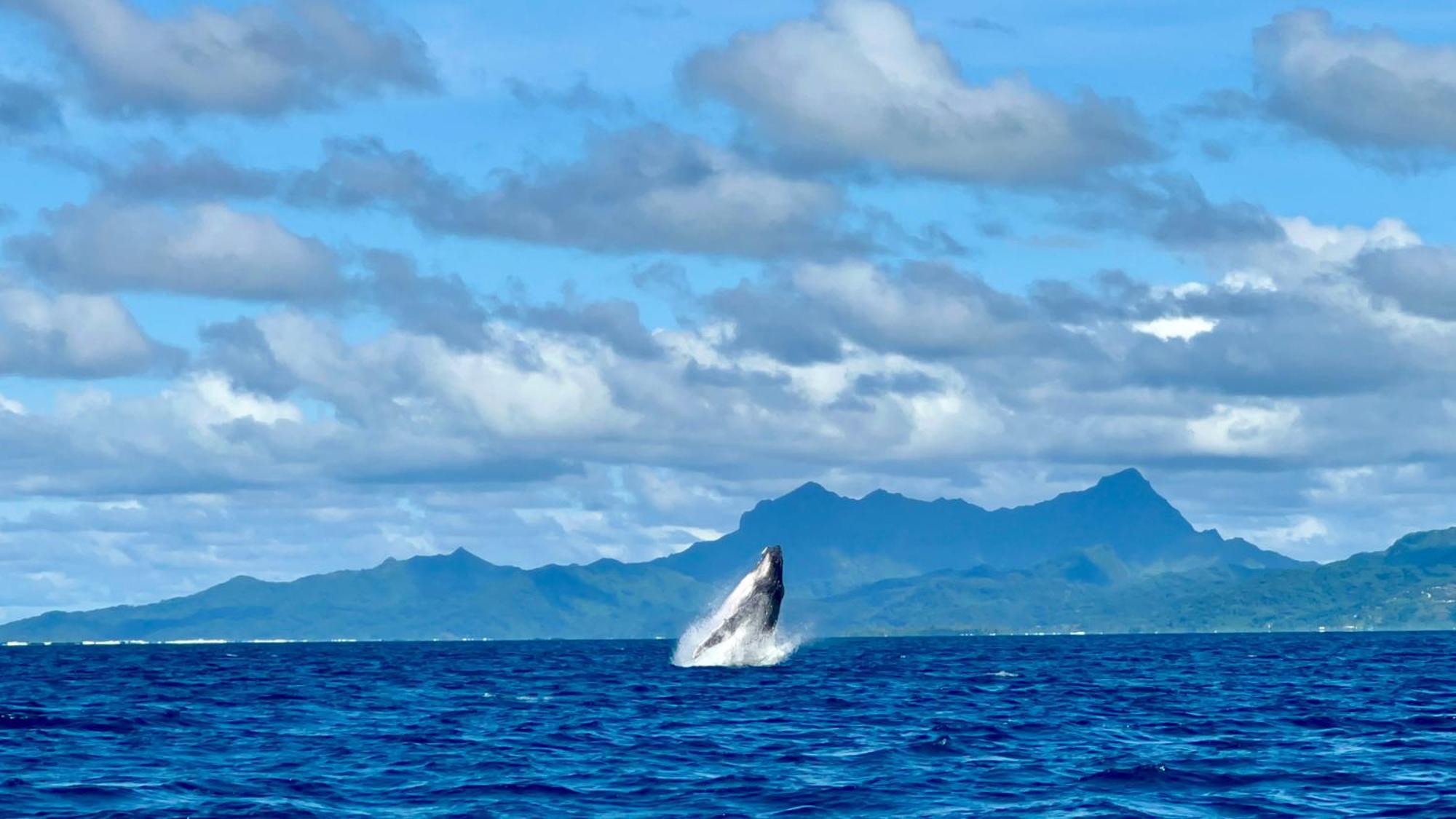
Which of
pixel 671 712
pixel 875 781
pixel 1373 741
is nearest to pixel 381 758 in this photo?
pixel 875 781

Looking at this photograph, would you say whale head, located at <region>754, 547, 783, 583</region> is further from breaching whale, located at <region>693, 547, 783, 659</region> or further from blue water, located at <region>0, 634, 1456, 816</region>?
blue water, located at <region>0, 634, 1456, 816</region>

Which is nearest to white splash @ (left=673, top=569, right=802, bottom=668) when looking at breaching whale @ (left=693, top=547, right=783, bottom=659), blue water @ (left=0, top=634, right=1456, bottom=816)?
breaching whale @ (left=693, top=547, right=783, bottom=659)

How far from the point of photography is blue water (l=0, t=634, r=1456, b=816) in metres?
43.4

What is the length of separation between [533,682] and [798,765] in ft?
187

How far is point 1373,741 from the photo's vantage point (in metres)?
56.8

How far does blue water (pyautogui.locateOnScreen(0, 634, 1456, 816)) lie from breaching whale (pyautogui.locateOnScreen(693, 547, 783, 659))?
757cm

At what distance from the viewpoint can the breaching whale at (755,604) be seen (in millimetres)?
105231

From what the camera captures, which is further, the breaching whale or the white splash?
the white splash

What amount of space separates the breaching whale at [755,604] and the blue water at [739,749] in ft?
24.8

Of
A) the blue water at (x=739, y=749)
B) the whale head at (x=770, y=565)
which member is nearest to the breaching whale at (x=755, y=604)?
the whale head at (x=770, y=565)

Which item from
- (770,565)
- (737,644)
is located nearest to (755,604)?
(770,565)

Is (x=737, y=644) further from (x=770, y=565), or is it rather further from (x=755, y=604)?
(x=770, y=565)

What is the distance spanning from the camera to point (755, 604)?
108 metres

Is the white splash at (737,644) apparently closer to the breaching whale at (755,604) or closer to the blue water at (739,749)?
the breaching whale at (755,604)
